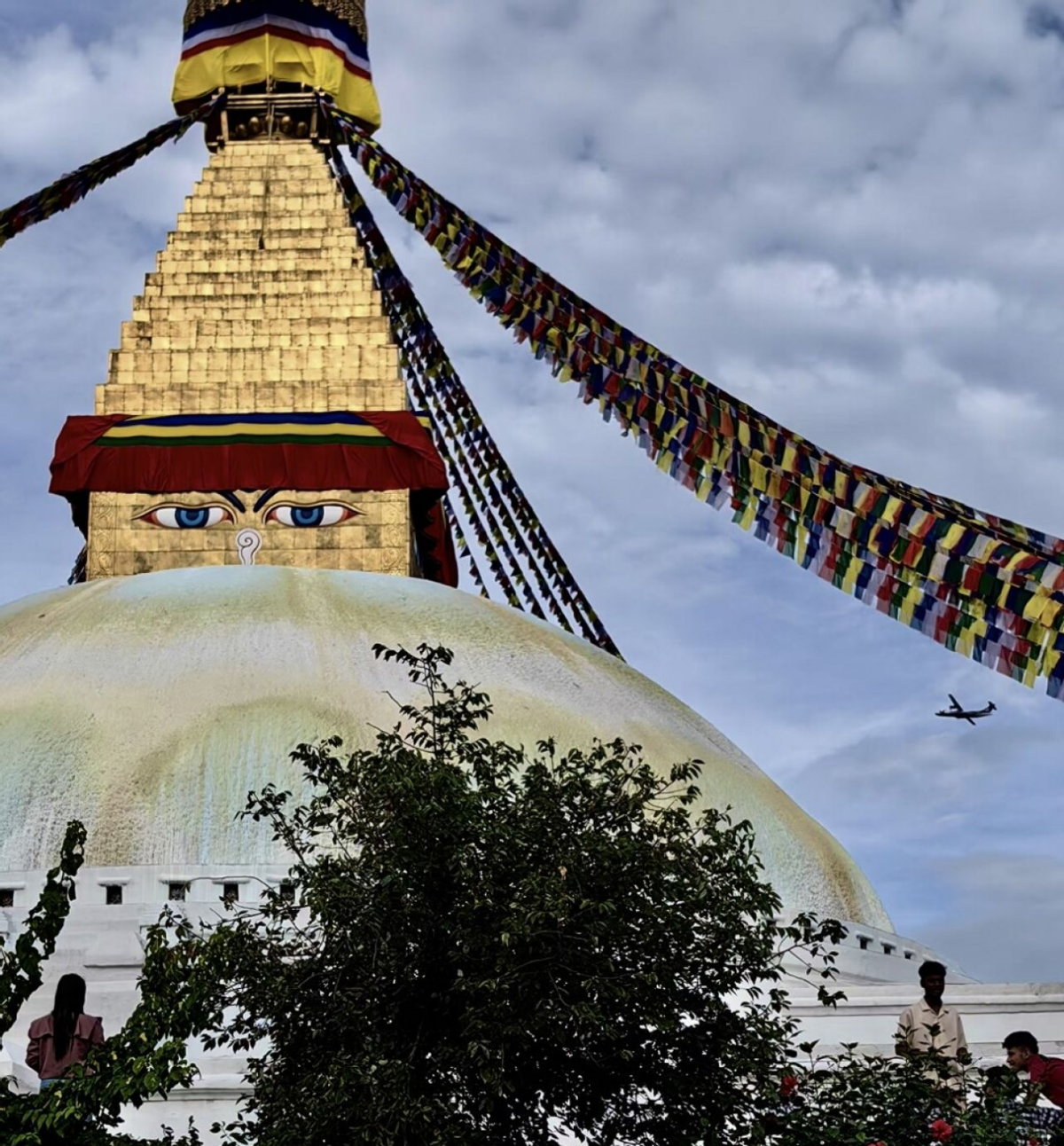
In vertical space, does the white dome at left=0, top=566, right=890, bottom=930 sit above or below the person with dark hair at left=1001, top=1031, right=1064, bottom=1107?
above

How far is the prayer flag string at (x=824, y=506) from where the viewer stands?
36.0 feet

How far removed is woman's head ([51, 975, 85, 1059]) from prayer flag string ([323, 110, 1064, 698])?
560 cm

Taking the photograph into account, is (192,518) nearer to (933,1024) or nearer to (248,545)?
(248,545)

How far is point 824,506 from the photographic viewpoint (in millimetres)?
12539

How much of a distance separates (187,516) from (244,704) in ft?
17.0

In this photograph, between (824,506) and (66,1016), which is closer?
(66,1016)

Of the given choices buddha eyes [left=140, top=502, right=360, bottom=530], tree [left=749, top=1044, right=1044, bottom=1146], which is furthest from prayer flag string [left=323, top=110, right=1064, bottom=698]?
tree [left=749, top=1044, right=1044, bottom=1146]

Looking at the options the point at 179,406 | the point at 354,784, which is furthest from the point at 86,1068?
the point at 179,406

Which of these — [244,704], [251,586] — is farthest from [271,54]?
[244,704]

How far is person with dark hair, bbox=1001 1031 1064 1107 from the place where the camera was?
285 inches

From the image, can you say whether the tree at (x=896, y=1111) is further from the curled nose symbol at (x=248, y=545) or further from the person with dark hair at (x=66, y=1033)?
the curled nose symbol at (x=248, y=545)

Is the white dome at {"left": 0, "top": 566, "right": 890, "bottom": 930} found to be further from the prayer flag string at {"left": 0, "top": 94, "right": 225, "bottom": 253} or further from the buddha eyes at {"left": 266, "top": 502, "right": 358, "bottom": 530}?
the prayer flag string at {"left": 0, "top": 94, "right": 225, "bottom": 253}

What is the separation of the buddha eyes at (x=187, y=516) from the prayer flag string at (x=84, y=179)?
3781 mm

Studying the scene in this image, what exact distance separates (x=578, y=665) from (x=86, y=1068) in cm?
872
